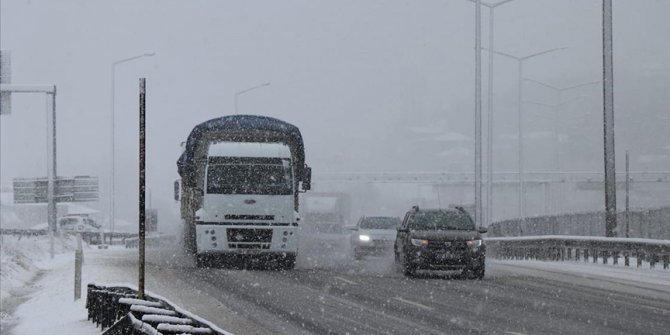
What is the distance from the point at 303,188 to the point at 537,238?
Answer: 1155 cm

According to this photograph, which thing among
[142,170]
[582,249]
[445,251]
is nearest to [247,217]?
[445,251]

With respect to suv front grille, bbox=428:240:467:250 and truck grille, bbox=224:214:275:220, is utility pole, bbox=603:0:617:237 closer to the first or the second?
suv front grille, bbox=428:240:467:250

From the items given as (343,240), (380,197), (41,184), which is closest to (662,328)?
(41,184)

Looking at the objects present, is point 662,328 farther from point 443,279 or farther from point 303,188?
point 303,188

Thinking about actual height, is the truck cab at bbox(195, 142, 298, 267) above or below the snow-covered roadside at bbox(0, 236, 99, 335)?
above

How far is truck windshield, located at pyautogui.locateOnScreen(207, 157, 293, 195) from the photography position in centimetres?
2823

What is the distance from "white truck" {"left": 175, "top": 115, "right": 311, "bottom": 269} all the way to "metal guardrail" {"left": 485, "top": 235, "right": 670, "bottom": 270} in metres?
8.38

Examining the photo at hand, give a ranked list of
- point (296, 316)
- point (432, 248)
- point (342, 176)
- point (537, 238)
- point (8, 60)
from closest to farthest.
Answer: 1. point (296, 316)
2. point (432, 248)
3. point (8, 60)
4. point (537, 238)
5. point (342, 176)

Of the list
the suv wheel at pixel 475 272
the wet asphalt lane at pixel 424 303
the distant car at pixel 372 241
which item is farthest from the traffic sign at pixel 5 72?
the distant car at pixel 372 241

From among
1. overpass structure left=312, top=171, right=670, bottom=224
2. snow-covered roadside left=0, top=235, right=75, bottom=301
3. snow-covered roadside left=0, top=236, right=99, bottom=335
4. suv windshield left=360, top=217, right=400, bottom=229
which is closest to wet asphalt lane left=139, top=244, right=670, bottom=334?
snow-covered roadside left=0, top=236, right=99, bottom=335

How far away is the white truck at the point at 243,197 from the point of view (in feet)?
92.5

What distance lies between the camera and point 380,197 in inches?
6590

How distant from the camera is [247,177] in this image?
93.1 ft

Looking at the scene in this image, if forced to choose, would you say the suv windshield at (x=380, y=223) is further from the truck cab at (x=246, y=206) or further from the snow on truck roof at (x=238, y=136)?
the truck cab at (x=246, y=206)
